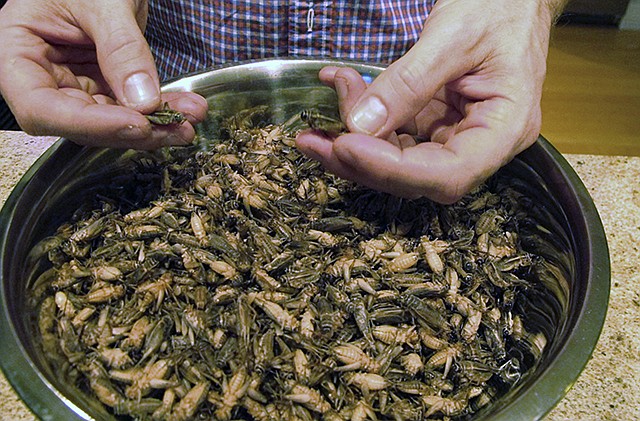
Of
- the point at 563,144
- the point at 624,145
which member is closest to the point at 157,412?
the point at 563,144

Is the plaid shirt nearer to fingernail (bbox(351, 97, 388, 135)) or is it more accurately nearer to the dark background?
fingernail (bbox(351, 97, 388, 135))

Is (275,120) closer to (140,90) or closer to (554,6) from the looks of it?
(140,90)

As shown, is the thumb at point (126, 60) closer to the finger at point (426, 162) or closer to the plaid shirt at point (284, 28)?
the finger at point (426, 162)

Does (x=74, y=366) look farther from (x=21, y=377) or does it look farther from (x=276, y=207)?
(x=276, y=207)

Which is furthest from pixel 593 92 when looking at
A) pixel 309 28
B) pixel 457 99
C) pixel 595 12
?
pixel 457 99

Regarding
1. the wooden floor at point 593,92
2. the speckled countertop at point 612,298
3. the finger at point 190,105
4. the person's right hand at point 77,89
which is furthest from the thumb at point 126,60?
the wooden floor at point 593,92

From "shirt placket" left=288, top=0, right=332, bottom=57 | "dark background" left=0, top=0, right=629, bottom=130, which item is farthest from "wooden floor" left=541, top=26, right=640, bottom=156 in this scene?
"shirt placket" left=288, top=0, right=332, bottom=57
